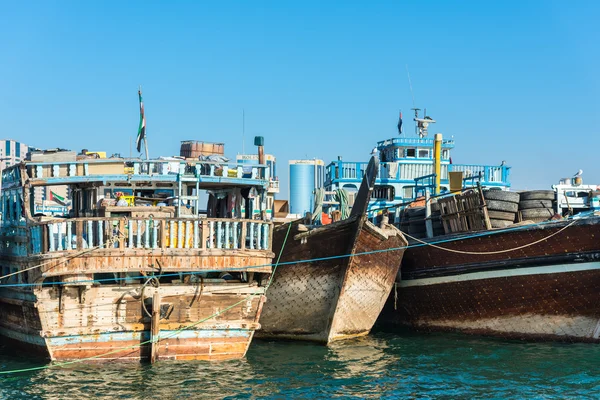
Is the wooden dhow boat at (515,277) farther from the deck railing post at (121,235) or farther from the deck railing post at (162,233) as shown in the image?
the deck railing post at (121,235)

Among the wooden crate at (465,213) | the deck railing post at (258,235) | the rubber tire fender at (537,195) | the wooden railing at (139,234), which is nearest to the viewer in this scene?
the wooden railing at (139,234)

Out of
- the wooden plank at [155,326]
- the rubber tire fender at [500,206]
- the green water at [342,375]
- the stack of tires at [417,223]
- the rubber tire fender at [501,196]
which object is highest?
the rubber tire fender at [501,196]

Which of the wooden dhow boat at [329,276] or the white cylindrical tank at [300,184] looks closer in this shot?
the wooden dhow boat at [329,276]

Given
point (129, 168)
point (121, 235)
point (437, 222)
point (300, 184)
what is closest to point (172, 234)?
point (121, 235)

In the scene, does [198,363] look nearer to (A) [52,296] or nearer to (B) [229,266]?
(B) [229,266]

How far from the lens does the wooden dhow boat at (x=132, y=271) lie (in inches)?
511

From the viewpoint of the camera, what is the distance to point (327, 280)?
1630cm

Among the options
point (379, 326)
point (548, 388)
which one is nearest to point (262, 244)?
point (548, 388)

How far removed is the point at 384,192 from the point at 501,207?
10.0 m

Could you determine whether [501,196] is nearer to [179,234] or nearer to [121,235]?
[179,234]

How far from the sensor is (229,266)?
13.6 m

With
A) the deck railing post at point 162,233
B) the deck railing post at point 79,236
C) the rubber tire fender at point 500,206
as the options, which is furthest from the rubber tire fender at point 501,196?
the deck railing post at point 79,236

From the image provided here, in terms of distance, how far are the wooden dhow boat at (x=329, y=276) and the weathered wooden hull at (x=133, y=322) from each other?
2.03 meters

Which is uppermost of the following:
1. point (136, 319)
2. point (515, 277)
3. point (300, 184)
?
point (300, 184)
